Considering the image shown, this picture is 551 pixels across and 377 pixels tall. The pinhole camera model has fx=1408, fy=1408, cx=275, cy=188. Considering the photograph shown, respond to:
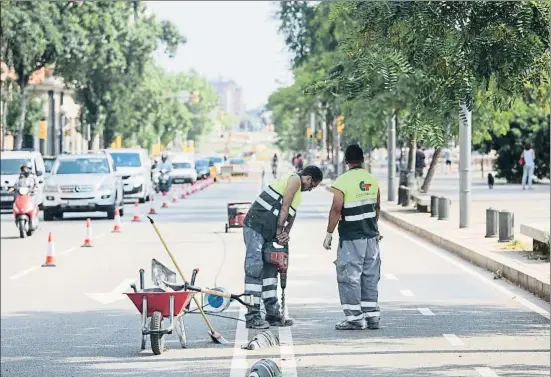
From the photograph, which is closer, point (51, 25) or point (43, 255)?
point (43, 255)

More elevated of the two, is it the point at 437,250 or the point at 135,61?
the point at 135,61

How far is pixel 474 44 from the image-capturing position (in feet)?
42.9

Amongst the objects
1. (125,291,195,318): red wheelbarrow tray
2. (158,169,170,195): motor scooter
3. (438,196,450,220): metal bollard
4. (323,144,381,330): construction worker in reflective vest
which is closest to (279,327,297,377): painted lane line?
(323,144,381,330): construction worker in reflective vest

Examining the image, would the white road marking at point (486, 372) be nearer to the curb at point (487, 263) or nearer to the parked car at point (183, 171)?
the curb at point (487, 263)

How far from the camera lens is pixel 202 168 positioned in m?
93.4

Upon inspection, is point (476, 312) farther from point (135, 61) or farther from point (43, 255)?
point (135, 61)

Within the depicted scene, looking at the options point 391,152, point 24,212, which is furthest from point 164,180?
point 24,212

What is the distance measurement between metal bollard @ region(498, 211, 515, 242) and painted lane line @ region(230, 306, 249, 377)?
10178 millimetres

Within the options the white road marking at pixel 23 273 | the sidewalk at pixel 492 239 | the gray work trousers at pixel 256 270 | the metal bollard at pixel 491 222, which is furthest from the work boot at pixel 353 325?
the metal bollard at pixel 491 222

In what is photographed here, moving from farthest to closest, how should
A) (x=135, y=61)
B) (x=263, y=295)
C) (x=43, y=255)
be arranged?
(x=135, y=61), (x=43, y=255), (x=263, y=295)

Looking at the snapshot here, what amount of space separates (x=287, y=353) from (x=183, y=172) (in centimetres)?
6779

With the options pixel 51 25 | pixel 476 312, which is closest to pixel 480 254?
pixel 476 312

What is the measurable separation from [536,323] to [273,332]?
108 inches

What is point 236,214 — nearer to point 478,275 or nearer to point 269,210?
point 478,275
